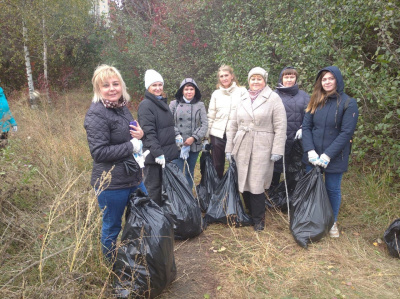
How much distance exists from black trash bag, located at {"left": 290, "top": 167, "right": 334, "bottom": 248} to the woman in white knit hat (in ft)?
4.48

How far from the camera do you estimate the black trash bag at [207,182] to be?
364 cm

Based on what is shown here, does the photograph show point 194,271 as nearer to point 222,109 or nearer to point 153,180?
point 153,180

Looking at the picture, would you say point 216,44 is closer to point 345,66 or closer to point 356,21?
point 356,21

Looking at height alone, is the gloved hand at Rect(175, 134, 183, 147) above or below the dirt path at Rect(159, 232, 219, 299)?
above

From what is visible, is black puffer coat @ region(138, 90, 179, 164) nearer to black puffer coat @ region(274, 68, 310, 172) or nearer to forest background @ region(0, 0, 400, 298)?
forest background @ region(0, 0, 400, 298)

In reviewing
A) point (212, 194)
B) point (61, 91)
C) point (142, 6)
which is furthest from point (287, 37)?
point (61, 91)

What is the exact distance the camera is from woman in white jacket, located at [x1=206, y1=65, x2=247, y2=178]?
11.9ft

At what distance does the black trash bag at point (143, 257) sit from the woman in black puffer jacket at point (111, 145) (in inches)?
7.0

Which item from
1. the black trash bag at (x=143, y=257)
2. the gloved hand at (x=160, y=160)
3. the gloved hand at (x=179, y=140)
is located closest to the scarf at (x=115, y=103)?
→ the black trash bag at (x=143, y=257)

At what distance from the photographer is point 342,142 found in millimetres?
2725

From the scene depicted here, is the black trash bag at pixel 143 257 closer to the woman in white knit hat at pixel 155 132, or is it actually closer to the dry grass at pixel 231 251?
the dry grass at pixel 231 251

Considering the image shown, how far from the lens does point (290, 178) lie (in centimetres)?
361

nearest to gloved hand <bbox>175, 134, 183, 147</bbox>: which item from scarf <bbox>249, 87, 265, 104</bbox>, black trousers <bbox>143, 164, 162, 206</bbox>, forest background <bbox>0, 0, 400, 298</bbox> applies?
black trousers <bbox>143, 164, 162, 206</bbox>

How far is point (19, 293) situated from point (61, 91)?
491 inches
